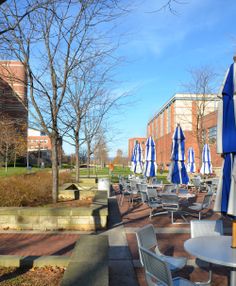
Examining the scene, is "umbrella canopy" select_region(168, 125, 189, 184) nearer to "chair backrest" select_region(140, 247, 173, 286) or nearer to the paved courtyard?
the paved courtyard

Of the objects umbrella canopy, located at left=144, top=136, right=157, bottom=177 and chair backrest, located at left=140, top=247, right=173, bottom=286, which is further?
umbrella canopy, located at left=144, top=136, right=157, bottom=177

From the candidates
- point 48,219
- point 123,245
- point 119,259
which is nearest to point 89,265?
point 119,259

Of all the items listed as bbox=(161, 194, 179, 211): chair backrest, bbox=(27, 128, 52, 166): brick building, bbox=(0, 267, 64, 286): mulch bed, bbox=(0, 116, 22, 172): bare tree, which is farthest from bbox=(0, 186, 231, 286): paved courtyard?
bbox=(27, 128, 52, 166): brick building

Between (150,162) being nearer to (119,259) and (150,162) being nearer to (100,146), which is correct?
(119,259)

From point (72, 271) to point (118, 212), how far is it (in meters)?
7.52

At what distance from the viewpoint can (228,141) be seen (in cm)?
391

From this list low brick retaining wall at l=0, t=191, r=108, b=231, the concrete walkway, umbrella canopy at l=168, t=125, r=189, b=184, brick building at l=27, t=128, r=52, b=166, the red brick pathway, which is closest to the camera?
the concrete walkway

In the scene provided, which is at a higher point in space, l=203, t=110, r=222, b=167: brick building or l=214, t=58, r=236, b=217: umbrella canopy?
l=203, t=110, r=222, b=167: brick building

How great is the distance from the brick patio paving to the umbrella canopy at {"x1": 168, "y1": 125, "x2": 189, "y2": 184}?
1.34 meters

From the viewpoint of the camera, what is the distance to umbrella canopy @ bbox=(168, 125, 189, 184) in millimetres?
11602

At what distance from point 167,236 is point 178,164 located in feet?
13.9

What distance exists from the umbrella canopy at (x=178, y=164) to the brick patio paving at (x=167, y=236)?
4.38 feet

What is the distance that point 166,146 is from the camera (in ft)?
255

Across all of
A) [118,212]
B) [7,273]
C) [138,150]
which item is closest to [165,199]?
[118,212]
